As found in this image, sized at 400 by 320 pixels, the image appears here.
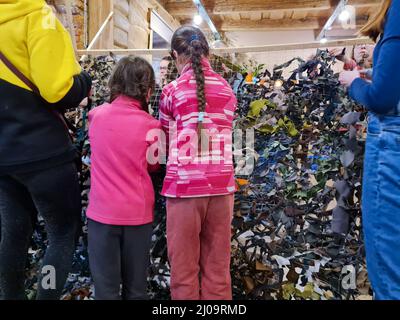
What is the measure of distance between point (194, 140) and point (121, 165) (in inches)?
11.2

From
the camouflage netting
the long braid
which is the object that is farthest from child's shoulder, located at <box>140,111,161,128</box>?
the camouflage netting

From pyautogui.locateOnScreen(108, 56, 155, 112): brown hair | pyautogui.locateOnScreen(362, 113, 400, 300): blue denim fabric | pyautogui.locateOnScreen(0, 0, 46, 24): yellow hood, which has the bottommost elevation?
pyautogui.locateOnScreen(362, 113, 400, 300): blue denim fabric

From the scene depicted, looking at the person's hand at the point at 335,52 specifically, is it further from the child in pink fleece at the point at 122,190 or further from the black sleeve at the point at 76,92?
the black sleeve at the point at 76,92

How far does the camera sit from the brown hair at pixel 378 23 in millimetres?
942

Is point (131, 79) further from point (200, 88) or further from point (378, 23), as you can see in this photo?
point (378, 23)

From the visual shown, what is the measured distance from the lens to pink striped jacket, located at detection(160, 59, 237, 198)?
1.22 meters

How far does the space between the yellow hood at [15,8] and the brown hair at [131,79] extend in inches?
13.7

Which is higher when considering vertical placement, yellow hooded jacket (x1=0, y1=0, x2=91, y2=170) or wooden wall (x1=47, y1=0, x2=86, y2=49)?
wooden wall (x1=47, y1=0, x2=86, y2=49)

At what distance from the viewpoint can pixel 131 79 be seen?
1292 mm

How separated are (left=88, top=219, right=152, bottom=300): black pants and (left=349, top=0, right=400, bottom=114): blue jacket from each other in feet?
2.90

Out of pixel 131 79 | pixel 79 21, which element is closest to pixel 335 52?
pixel 131 79

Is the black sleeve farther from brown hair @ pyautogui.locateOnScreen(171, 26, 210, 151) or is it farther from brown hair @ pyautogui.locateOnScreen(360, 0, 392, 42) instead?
brown hair @ pyautogui.locateOnScreen(360, 0, 392, 42)

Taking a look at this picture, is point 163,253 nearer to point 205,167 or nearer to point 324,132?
point 205,167

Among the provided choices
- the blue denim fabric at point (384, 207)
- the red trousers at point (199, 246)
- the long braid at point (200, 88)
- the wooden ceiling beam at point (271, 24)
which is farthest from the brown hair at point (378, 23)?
the wooden ceiling beam at point (271, 24)
